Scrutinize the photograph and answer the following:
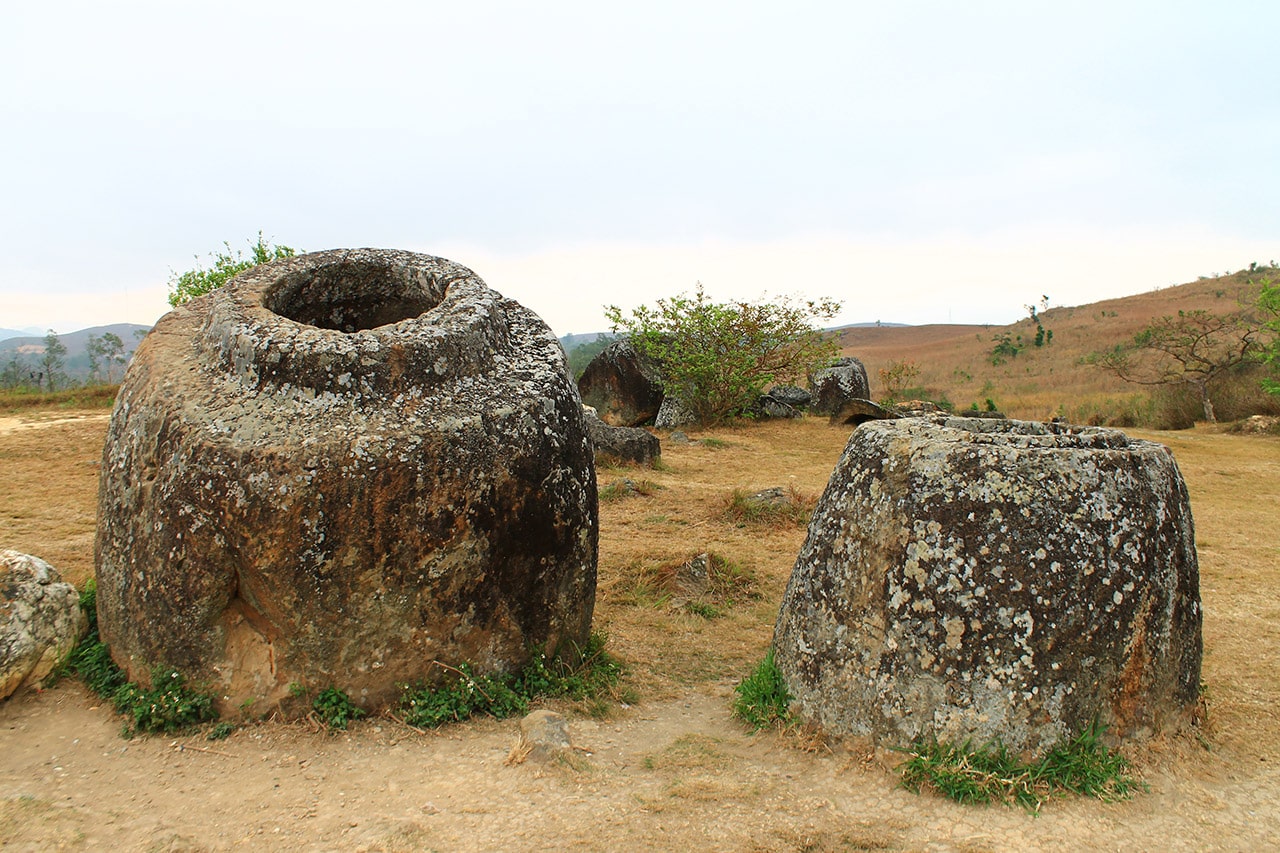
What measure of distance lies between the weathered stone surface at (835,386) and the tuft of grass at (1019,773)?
691 inches

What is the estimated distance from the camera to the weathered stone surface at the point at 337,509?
4047mm

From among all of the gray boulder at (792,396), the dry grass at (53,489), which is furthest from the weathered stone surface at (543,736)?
the gray boulder at (792,396)

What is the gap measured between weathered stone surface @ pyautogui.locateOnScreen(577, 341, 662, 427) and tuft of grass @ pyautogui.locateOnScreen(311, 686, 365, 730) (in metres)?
15.8

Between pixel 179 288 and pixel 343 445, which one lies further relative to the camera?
pixel 179 288

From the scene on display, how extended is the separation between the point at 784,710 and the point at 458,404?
221cm

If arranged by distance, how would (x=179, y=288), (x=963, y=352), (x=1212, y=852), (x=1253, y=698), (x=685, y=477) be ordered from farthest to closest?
(x=963, y=352) < (x=179, y=288) < (x=685, y=477) < (x=1253, y=698) < (x=1212, y=852)

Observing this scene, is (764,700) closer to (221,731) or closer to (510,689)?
(510,689)

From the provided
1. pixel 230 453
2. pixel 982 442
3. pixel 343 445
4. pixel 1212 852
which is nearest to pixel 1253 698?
pixel 1212 852

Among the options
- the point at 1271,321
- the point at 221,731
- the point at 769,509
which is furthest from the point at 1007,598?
the point at 1271,321

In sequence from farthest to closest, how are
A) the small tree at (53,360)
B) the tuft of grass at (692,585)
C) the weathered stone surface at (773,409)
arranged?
the small tree at (53,360)
the weathered stone surface at (773,409)
the tuft of grass at (692,585)

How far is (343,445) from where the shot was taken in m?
4.07

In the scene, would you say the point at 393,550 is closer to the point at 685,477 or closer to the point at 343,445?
the point at 343,445

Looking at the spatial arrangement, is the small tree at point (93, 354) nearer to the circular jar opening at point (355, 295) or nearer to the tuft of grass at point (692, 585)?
the circular jar opening at point (355, 295)

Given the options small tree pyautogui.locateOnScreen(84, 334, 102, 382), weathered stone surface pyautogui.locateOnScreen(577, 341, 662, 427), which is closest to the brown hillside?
weathered stone surface pyautogui.locateOnScreen(577, 341, 662, 427)
